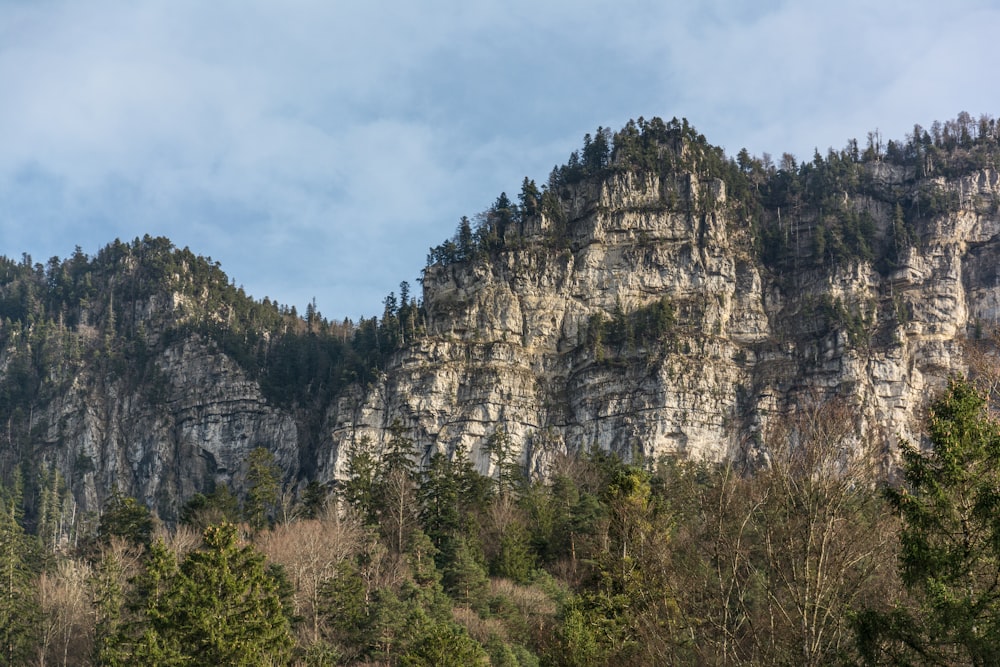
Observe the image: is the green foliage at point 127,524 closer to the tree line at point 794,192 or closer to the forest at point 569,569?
the forest at point 569,569

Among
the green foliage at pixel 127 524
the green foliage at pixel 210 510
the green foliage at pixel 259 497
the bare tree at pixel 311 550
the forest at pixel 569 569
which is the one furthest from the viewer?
the green foliage at pixel 259 497

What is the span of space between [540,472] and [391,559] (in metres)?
48.5

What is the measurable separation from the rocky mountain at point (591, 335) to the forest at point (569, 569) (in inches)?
1016

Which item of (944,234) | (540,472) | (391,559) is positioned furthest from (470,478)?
(944,234)

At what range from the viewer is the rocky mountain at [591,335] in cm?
11088

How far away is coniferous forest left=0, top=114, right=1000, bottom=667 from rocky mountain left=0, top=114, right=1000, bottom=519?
592mm

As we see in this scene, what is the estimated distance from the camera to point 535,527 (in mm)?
66250

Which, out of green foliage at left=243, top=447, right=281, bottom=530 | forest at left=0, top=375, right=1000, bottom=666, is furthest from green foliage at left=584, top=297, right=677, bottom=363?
green foliage at left=243, top=447, right=281, bottom=530

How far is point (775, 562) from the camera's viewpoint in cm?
2542

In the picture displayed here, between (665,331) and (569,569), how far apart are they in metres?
54.5

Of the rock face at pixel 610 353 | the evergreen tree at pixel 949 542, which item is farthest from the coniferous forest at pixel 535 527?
the rock face at pixel 610 353

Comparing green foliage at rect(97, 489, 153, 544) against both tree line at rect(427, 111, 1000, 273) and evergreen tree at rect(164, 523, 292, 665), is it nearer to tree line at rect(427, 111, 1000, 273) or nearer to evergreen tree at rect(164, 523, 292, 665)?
evergreen tree at rect(164, 523, 292, 665)

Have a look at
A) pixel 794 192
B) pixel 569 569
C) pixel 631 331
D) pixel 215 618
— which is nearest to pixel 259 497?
pixel 569 569

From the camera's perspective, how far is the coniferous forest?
24000 mm
